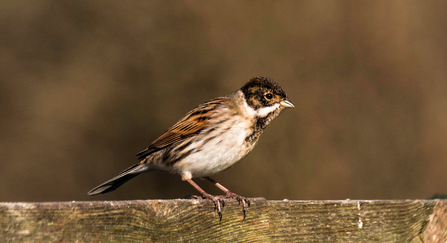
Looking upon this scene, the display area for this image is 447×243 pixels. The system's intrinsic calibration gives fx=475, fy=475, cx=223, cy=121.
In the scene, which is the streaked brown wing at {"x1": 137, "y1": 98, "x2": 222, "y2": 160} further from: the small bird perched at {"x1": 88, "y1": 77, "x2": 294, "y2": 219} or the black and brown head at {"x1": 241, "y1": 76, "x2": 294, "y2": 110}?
the black and brown head at {"x1": 241, "y1": 76, "x2": 294, "y2": 110}

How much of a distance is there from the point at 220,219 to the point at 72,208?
626 millimetres

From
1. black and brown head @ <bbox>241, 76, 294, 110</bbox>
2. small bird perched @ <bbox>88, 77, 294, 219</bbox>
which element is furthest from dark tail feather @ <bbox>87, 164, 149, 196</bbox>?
black and brown head @ <bbox>241, 76, 294, 110</bbox>

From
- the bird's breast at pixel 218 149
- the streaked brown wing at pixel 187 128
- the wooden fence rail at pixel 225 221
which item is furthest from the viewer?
the streaked brown wing at pixel 187 128

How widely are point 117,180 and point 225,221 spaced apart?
5.62 ft

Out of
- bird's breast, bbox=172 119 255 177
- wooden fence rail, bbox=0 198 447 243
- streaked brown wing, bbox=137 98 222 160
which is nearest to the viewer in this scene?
wooden fence rail, bbox=0 198 447 243

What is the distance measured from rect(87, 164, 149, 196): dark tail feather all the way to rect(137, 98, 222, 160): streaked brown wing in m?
0.09

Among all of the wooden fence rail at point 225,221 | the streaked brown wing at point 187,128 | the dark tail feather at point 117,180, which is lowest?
the wooden fence rail at point 225,221

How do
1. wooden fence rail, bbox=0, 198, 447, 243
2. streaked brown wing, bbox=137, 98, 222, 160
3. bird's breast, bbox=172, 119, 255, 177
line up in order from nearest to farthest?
wooden fence rail, bbox=0, 198, 447, 243, bird's breast, bbox=172, 119, 255, 177, streaked brown wing, bbox=137, 98, 222, 160

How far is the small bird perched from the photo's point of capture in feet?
10.5

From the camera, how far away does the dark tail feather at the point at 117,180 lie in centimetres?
322

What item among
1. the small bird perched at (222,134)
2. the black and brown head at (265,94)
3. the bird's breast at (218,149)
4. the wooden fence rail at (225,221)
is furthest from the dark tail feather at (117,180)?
the wooden fence rail at (225,221)

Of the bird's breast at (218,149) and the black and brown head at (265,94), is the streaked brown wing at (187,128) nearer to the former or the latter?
the bird's breast at (218,149)

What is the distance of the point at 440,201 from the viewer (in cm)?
229

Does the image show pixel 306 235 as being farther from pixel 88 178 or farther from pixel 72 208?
pixel 88 178
